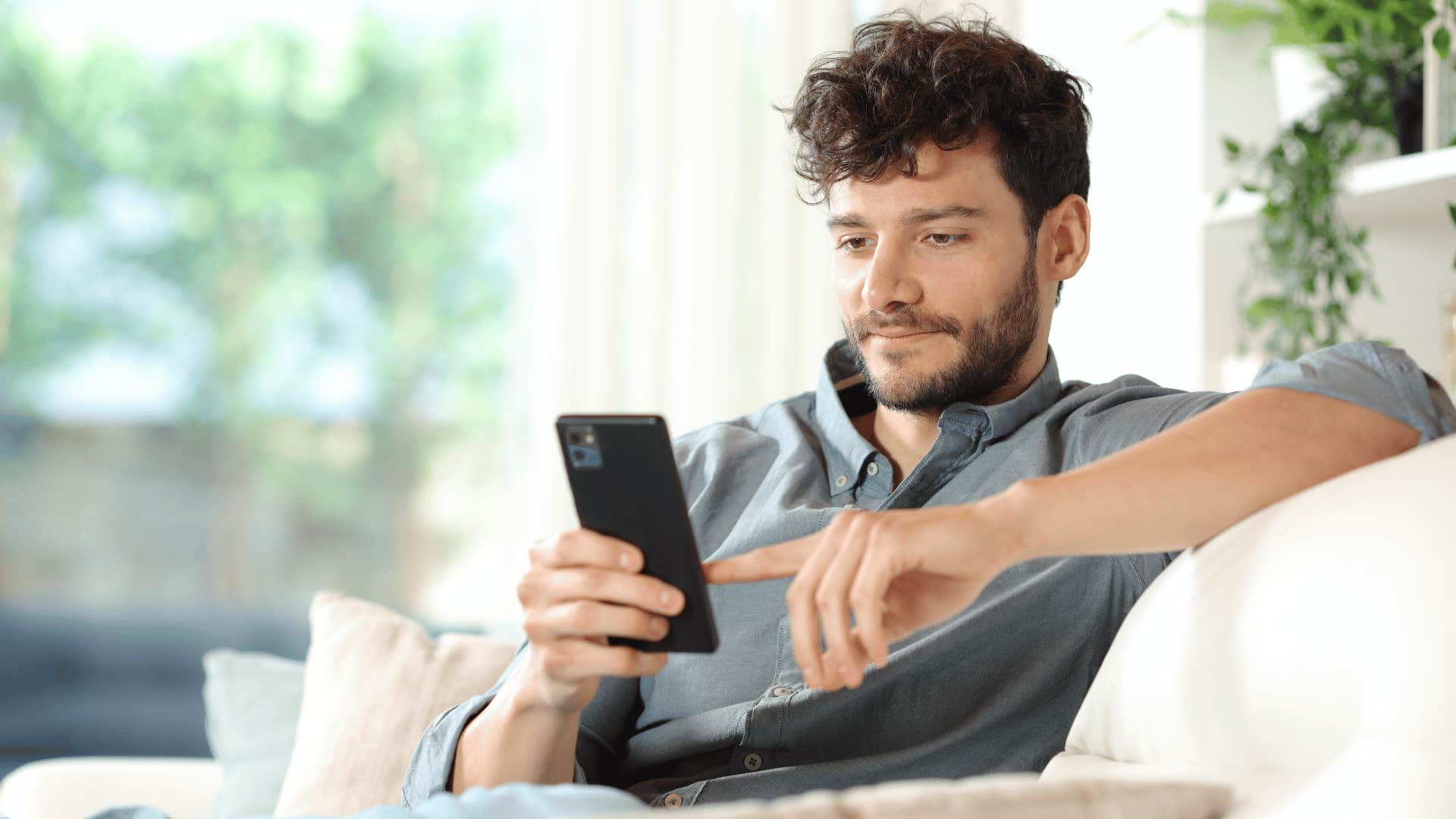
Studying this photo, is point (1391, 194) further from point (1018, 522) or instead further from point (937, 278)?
point (1018, 522)

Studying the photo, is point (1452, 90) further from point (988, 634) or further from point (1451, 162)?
point (988, 634)

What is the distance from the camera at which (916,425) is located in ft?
4.32

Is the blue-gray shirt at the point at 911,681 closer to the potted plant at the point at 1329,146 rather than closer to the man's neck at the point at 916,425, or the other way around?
the man's neck at the point at 916,425

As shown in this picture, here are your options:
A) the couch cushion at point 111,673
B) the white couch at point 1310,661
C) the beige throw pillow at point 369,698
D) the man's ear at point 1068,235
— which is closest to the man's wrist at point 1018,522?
the white couch at point 1310,661

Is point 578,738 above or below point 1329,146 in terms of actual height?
below

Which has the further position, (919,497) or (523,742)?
(919,497)

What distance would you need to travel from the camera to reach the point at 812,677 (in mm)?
792

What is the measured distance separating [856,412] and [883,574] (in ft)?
2.15

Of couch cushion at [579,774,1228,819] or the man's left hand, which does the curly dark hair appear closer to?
the man's left hand

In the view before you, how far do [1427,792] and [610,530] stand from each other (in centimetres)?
49

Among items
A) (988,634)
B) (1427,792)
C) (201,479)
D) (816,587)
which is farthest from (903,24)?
(201,479)

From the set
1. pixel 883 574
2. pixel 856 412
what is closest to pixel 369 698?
pixel 856 412

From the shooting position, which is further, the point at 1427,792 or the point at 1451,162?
the point at 1451,162

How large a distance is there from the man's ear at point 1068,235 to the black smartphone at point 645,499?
677 mm
